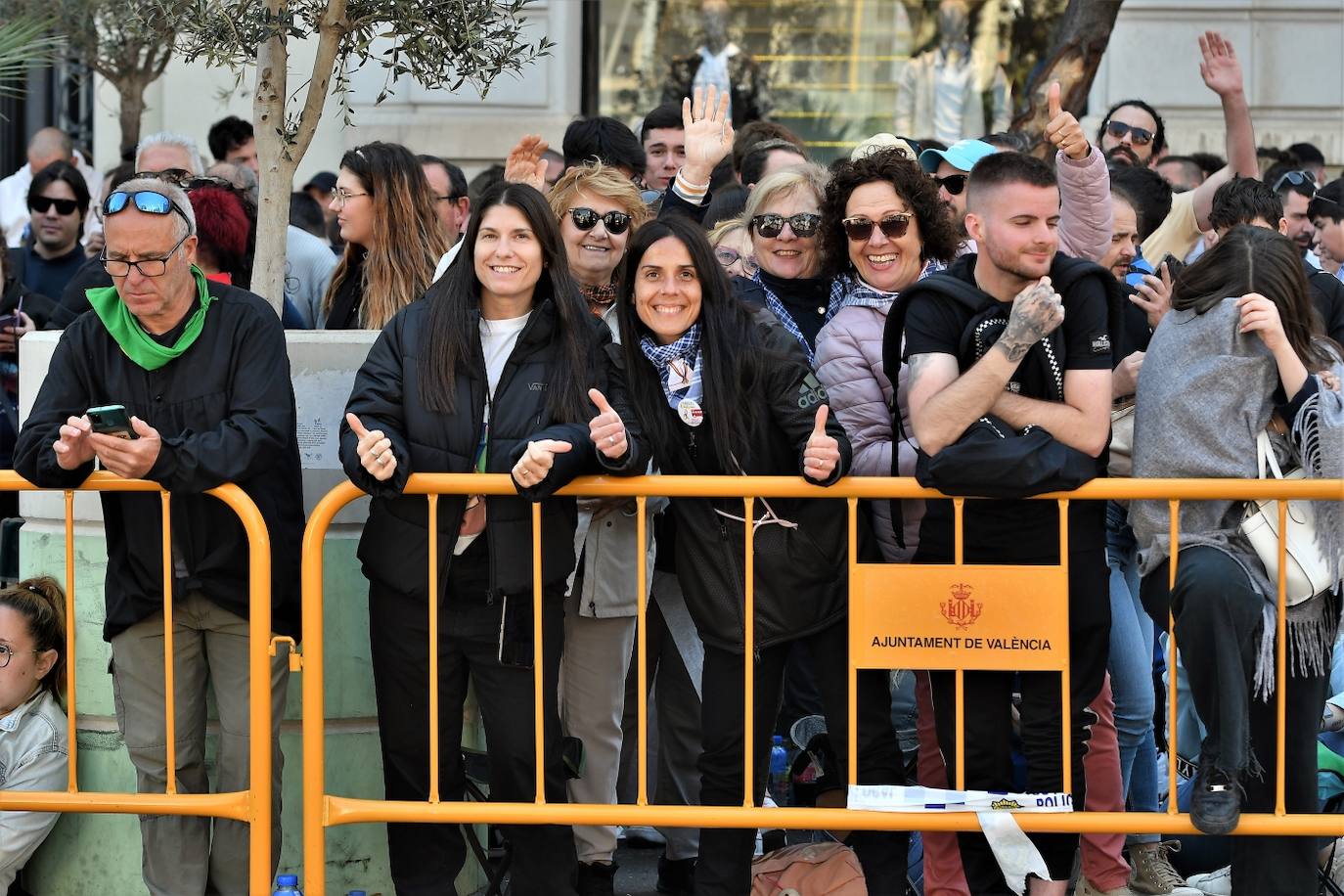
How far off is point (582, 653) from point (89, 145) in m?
10.1

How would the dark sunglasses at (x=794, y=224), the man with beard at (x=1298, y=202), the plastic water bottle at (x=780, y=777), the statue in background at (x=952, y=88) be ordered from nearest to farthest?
1. the dark sunglasses at (x=794, y=224)
2. the plastic water bottle at (x=780, y=777)
3. the man with beard at (x=1298, y=202)
4. the statue in background at (x=952, y=88)

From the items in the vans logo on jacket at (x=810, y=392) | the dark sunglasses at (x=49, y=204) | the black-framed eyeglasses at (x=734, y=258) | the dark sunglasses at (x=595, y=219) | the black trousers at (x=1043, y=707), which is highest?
the dark sunglasses at (x=49, y=204)

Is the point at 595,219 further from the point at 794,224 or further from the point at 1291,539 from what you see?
the point at 1291,539

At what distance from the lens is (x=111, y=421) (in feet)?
15.1

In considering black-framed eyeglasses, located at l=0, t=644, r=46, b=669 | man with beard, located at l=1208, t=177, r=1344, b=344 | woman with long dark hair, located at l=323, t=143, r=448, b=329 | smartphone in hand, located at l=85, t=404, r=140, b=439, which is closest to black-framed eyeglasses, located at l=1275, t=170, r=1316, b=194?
man with beard, located at l=1208, t=177, r=1344, b=344

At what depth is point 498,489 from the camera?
A: 4691 millimetres

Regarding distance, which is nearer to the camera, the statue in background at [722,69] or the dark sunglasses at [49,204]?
the dark sunglasses at [49,204]

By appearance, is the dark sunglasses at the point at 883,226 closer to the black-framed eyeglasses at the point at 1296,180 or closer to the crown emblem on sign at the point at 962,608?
the crown emblem on sign at the point at 962,608

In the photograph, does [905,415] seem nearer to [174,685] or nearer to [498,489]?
[498,489]

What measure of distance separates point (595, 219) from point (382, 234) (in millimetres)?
907

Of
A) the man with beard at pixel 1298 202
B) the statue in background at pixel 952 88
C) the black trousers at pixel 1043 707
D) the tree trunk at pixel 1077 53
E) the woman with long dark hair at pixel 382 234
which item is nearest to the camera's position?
the black trousers at pixel 1043 707

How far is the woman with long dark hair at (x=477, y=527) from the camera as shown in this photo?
484 cm

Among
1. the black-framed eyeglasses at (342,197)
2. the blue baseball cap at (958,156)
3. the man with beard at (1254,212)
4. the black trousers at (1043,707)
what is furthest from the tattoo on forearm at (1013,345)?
the black-framed eyeglasses at (342,197)

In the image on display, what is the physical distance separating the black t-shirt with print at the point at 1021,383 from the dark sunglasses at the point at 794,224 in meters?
0.74
